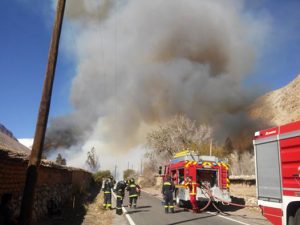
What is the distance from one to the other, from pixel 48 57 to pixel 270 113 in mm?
49400

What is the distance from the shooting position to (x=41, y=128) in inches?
288

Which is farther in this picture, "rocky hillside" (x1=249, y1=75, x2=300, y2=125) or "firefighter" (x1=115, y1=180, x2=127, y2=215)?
"rocky hillside" (x1=249, y1=75, x2=300, y2=125)

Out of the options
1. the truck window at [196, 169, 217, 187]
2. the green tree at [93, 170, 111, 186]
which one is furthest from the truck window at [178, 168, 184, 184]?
the green tree at [93, 170, 111, 186]

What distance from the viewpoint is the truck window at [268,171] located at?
747 cm

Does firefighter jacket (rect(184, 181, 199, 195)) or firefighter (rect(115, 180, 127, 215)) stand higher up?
firefighter jacket (rect(184, 181, 199, 195))

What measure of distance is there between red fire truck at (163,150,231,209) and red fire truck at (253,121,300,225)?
7106mm

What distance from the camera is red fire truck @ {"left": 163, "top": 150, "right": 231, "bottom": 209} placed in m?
15.1

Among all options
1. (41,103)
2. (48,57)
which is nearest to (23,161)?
(41,103)

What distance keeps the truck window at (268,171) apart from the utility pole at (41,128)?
4805mm

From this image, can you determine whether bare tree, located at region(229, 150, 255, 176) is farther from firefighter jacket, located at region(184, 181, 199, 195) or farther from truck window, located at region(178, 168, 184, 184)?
firefighter jacket, located at region(184, 181, 199, 195)

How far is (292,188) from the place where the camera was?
6.95 metres

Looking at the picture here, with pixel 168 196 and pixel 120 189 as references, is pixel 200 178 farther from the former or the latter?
pixel 120 189

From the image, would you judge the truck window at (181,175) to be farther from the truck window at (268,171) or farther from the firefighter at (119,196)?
the truck window at (268,171)

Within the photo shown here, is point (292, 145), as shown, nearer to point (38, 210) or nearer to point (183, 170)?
point (38, 210)
